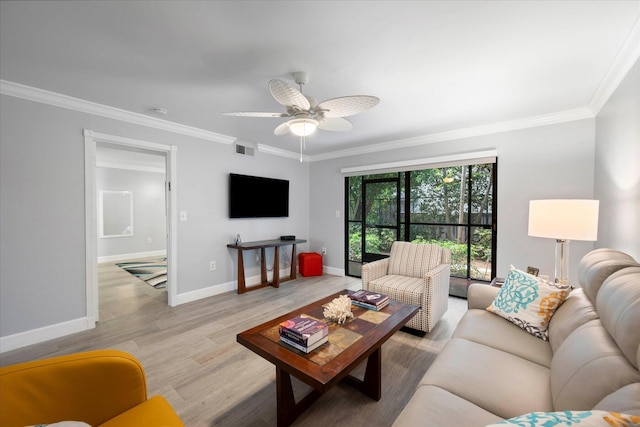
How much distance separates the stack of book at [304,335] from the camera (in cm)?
140

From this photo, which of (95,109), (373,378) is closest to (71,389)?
(373,378)

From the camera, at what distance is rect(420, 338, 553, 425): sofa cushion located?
42.1 inches

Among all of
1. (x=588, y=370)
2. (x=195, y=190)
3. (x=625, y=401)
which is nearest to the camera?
(x=625, y=401)

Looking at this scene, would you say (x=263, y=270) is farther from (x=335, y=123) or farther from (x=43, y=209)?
(x=335, y=123)

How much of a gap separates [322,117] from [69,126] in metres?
2.65

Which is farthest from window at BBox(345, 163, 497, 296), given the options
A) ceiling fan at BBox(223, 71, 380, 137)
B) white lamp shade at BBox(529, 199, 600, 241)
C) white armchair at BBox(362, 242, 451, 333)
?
ceiling fan at BBox(223, 71, 380, 137)

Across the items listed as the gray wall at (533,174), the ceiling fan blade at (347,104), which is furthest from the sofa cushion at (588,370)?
the gray wall at (533,174)

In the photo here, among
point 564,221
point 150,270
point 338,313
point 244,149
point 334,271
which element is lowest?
point 150,270

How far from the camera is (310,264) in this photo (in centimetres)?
488

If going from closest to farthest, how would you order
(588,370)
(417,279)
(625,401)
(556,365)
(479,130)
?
(625,401), (588,370), (556,365), (417,279), (479,130)

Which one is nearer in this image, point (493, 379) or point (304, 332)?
point (493, 379)

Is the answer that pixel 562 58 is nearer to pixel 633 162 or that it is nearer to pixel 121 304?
pixel 633 162

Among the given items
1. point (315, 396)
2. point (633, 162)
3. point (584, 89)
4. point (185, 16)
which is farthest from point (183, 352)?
point (584, 89)

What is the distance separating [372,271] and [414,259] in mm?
543
